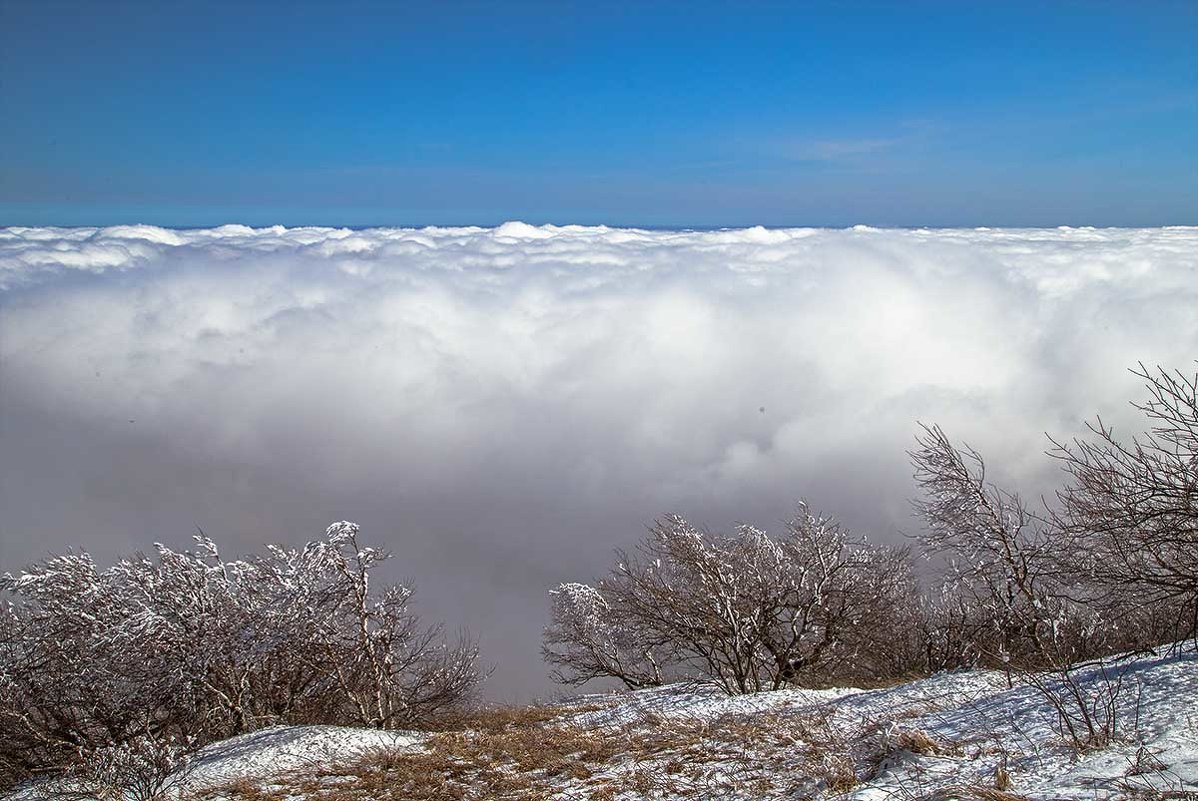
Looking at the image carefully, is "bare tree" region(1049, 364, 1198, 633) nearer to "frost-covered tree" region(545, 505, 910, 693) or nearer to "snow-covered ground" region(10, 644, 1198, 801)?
"snow-covered ground" region(10, 644, 1198, 801)

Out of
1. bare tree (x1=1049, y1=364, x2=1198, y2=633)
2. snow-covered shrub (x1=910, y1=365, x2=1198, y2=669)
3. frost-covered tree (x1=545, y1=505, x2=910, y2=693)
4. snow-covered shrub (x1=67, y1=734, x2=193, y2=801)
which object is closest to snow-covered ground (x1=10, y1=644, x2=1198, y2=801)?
snow-covered shrub (x1=67, y1=734, x2=193, y2=801)

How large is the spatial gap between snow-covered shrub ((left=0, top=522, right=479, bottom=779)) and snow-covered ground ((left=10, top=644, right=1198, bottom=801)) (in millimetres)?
2818

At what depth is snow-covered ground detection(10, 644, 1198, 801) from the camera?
5.75 metres

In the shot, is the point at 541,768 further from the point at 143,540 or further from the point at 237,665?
the point at 143,540

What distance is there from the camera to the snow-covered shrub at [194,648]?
572 inches

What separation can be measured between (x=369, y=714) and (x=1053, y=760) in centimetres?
1107

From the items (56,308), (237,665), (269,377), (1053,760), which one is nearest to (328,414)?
(269,377)

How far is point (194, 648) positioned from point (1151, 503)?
1421 cm

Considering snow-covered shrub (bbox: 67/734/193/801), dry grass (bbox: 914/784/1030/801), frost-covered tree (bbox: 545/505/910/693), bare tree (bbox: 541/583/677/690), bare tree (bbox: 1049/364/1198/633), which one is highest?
bare tree (bbox: 1049/364/1198/633)

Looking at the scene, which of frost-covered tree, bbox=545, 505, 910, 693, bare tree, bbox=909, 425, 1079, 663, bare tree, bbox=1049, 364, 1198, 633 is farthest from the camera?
frost-covered tree, bbox=545, 505, 910, 693

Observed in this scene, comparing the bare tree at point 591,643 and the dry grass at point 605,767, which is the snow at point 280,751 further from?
the bare tree at point 591,643

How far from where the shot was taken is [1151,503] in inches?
341

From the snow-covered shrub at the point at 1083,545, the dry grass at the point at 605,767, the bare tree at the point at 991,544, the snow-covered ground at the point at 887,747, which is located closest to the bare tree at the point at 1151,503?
the snow-covered shrub at the point at 1083,545

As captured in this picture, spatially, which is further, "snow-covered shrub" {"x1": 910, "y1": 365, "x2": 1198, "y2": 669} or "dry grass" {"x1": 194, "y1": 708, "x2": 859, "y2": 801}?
"snow-covered shrub" {"x1": 910, "y1": 365, "x2": 1198, "y2": 669}
